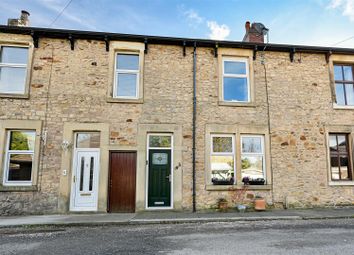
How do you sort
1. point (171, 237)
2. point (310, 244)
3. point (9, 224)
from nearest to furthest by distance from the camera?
point (310, 244), point (171, 237), point (9, 224)

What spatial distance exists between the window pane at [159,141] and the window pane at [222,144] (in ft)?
5.83

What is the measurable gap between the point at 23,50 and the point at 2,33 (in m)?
0.88

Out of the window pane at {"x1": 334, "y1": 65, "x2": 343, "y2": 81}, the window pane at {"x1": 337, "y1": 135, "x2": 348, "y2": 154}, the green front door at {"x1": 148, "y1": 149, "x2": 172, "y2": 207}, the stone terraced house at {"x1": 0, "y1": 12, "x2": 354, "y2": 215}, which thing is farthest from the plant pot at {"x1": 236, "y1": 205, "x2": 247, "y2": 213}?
the window pane at {"x1": 334, "y1": 65, "x2": 343, "y2": 81}

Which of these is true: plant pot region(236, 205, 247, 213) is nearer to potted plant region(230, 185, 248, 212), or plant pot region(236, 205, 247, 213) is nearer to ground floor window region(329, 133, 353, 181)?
potted plant region(230, 185, 248, 212)

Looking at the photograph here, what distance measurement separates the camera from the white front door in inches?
357

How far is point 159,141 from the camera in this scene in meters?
9.72

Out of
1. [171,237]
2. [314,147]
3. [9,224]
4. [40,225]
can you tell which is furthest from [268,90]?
[9,224]

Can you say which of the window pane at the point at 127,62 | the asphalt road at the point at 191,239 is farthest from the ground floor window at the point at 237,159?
the window pane at the point at 127,62

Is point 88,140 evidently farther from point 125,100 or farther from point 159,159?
point 159,159

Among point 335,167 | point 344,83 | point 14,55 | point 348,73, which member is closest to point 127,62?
point 14,55

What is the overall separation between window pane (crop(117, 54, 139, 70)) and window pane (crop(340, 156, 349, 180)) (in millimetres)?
9045

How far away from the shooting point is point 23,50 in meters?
9.64

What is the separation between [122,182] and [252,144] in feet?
16.9

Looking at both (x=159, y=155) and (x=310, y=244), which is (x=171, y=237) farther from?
(x=159, y=155)
